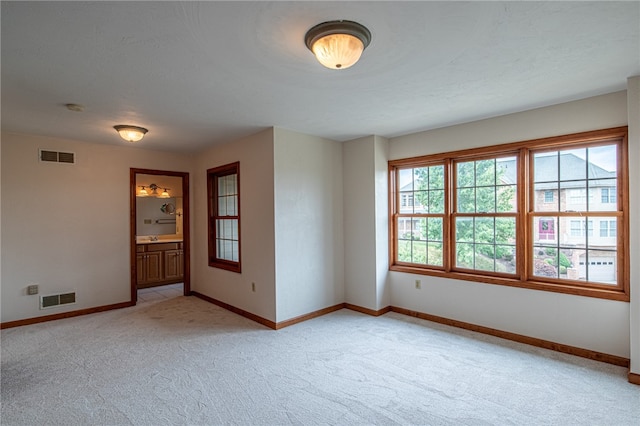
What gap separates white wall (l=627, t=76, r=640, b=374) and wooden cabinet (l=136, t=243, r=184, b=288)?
22.5ft

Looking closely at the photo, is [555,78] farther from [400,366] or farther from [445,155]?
[400,366]

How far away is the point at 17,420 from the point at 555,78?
4.73m

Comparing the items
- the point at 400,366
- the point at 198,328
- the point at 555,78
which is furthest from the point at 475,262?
the point at 198,328

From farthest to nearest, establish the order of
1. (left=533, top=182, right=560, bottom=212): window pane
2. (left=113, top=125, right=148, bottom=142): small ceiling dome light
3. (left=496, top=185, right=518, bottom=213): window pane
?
(left=113, top=125, right=148, bottom=142): small ceiling dome light
(left=496, top=185, right=518, bottom=213): window pane
(left=533, top=182, right=560, bottom=212): window pane

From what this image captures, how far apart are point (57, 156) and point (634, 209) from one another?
647 centimetres

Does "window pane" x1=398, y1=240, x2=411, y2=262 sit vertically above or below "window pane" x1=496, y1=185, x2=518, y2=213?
below

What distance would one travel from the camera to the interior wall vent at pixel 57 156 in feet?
14.6

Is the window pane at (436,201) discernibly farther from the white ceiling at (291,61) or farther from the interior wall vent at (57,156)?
the interior wall vent at (57,156)

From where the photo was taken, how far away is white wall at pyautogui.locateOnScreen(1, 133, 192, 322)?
4234 millimetres

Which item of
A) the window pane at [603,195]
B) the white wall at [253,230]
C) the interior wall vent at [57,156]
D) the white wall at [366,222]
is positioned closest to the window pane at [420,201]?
the white wall at [366,222]

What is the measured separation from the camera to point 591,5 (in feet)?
5.74

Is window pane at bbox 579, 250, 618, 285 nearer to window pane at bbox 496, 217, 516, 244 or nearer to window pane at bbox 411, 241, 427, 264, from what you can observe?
window pane at bbox 496, 217, 516, 244

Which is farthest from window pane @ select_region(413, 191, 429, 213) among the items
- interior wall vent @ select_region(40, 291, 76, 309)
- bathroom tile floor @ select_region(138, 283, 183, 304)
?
interior wall vent @ select_region(40, 291, 76, 309)

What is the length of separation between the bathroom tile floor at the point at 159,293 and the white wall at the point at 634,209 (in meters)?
5.94
